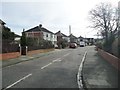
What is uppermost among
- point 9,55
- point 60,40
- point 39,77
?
point 60,40

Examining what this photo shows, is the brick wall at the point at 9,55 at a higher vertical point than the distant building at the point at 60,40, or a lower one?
lower

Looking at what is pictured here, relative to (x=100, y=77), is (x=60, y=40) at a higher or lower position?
higher

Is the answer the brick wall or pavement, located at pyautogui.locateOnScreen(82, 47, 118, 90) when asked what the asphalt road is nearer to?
pavement, located at pyautogui.locateOnScreen(82, 47, 118, 90)

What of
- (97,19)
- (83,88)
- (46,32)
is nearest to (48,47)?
(97,19)

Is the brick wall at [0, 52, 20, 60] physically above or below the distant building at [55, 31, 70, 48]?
below

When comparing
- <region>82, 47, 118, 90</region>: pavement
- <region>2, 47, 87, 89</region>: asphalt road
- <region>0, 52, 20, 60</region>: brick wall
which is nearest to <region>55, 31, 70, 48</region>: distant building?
<region>0, 52, 20, 60</region>: brick wall

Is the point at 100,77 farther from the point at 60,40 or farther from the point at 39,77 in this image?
the point at 60,40

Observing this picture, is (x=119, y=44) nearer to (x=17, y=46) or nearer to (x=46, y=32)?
(x=17, y=46)

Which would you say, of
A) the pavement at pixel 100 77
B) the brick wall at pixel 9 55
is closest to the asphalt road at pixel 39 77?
the pavement at pixel 100 77

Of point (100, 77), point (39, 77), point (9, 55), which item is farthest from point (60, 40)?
point (100, 77)

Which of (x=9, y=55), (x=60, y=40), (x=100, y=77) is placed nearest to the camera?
(x=100, y=77)

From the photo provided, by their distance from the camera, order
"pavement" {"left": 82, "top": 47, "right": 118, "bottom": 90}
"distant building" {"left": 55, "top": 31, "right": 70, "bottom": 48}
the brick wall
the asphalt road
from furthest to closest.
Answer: "distant building" {"left": 55, "top": 31, "right": 70, "bottom": 48} < the brick wall < the asphalt road < "pavement" {"left": 82, "top": 47, "right": 118, "bottom": 90}

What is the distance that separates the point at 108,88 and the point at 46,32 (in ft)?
271

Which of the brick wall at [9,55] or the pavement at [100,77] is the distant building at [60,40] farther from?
the pavement at [100,77]
